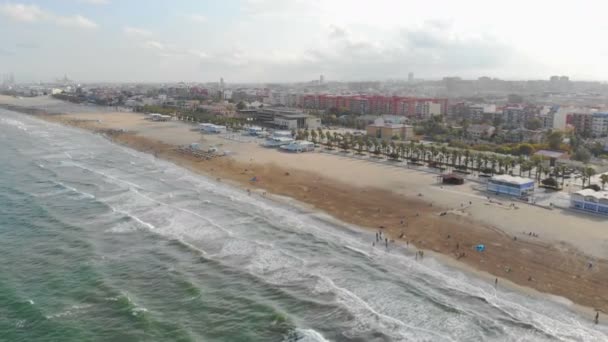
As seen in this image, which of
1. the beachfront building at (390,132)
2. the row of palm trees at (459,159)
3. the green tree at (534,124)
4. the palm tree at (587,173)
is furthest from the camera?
the green tree at (534,124)

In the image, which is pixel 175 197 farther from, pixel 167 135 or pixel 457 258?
pixel 167 135

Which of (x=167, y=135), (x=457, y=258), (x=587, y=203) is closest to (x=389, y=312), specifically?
(x=457, y=258)

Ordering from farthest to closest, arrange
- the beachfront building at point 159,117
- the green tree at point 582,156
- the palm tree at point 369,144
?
the beachfront building at point 159,117, the palm tree at point 369,144, the green tree at point 582,156

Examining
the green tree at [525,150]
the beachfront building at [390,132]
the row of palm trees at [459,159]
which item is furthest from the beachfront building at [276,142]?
the green tree at [525,150]

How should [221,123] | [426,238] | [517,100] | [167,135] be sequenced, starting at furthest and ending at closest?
[517,100]
[221,123]
[167,135]
[426,238]

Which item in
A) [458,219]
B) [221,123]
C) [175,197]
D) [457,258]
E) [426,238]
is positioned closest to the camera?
[457,258]

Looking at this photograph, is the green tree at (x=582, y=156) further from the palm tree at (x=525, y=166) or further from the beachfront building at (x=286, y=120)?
the beachfront building at (x=286, y=120)
